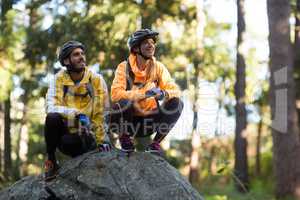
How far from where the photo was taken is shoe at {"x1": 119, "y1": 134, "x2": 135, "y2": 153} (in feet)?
18.7

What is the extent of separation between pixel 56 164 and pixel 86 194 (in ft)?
2.03

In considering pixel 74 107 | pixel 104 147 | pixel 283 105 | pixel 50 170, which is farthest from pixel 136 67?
pixel 283 105

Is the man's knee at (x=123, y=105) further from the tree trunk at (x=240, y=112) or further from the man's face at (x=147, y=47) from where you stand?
the tree trunk at (x=240, y=112)

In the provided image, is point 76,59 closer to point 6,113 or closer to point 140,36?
point 140,36

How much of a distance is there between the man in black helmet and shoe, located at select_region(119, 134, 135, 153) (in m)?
0.20

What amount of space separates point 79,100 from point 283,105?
6395mm

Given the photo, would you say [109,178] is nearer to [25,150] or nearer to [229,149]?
[25,150]

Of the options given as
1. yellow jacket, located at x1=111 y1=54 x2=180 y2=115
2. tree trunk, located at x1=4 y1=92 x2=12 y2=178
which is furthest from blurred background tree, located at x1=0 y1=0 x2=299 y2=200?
yellow jacket, located at x1=111 y1=54 x2=180 y2=115

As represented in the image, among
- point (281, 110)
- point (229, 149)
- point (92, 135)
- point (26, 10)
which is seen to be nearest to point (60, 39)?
point (26, 10)

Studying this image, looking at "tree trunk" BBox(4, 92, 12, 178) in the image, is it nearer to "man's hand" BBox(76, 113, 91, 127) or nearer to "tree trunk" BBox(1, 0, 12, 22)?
"tree trunk" BBox(1, 0, 12, 22)

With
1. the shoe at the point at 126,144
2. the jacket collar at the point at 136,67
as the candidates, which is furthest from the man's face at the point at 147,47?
the shoe at the point at 126,144

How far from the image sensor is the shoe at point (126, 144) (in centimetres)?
571

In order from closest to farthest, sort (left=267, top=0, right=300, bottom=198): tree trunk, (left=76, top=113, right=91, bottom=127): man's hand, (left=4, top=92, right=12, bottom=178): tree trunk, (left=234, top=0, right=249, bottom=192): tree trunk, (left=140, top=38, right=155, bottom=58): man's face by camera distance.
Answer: (left=76, top=113, right=91, bottom=127): man's hand, (left=140, top=38, right=155, bottom=58): man's face, (left=267, top=0, right=300, bottom=198): tree trunk, (left=4, top=92, right=12, bottom=178): tree trunk, (left=234, top=0, right=249, bottom=192): tree trunk

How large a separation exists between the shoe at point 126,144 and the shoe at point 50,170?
0.78 m
